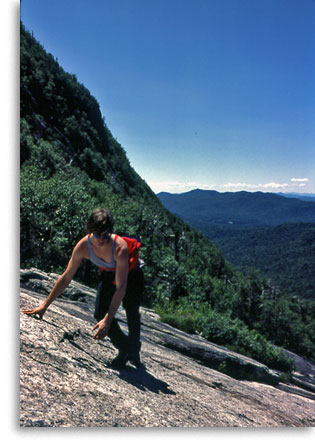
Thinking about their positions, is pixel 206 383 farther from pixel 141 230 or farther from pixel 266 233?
pixel 266 233

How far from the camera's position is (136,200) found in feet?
38.7

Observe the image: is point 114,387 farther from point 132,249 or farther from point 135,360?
point 132,249

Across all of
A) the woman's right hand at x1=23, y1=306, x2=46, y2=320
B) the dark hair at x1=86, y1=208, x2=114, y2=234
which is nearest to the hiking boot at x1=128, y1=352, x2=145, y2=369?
the woman's right hand at x1=23, y1=306, x2=46, y2=320

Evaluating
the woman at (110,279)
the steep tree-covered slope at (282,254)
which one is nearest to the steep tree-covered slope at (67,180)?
the woman at (110,279)

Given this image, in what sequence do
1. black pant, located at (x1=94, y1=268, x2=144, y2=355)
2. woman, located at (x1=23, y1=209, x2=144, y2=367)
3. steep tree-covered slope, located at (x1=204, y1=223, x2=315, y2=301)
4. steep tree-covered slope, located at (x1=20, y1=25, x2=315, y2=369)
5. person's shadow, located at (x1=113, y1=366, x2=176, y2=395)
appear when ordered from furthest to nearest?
steep tree-covered slope, located at (x1=204, y1=223, x2=315, y2=301) < steep tree-covered slope, located at (x1=20, y1=25, x2=315, y2=369) < person's shadow, located at (x1=113, y1=366, x2=176, y2=395) < black pant, located at (x1=94, y1=268, x2=144, y2=355) < woman, located at (x1=23, y1=209, x2=144, y2=367)

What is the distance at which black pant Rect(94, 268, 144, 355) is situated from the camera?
244 centimetres

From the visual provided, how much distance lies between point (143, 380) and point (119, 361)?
0.27 m

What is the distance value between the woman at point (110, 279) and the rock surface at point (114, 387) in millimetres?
249

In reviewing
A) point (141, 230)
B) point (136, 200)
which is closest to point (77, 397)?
point (141, 230)

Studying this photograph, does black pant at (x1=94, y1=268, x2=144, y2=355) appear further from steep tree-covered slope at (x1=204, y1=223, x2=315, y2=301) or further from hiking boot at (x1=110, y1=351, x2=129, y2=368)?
steep tree-covered slope at (x1=204, y1=223, x2=315, y2=301)

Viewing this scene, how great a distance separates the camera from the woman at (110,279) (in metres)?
2.27

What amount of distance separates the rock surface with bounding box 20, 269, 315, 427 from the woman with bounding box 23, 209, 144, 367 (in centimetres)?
25

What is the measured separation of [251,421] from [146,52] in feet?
14.9

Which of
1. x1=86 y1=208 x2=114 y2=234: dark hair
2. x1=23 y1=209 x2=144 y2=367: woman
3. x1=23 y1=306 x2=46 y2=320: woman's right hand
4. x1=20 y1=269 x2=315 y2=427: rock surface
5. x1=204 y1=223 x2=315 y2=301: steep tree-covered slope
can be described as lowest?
x1=204 y1=223 x2=315 y2=301: steep tree-covered slope
